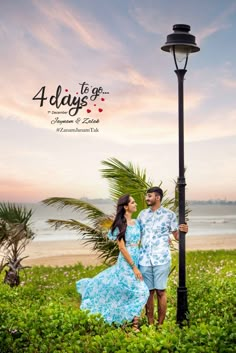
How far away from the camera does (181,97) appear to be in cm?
890

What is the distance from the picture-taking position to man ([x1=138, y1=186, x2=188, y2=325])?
8422 millimetres

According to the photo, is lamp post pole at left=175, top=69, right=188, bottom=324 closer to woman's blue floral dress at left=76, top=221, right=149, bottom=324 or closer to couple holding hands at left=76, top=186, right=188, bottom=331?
couple holding hands at left=76, top=186, right=188, bottom=331

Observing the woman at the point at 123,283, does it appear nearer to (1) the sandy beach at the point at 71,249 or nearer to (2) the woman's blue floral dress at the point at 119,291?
(2) the woman's blue floral dress at the point at 119,291

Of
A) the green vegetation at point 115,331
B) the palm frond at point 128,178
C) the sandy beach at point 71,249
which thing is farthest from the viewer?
the sandy beach at point 71,249

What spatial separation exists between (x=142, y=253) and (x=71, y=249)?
75.0 ft

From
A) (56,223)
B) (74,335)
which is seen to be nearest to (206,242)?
(56,223)

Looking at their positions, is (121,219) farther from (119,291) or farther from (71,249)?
(71,249)

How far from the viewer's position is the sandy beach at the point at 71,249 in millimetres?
25812

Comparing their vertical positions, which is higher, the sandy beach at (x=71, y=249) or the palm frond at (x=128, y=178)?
the palm frond at (x=128, y=178)

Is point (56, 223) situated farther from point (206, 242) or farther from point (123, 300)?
point (206, 242)

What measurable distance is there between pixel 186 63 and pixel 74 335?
3.91 m

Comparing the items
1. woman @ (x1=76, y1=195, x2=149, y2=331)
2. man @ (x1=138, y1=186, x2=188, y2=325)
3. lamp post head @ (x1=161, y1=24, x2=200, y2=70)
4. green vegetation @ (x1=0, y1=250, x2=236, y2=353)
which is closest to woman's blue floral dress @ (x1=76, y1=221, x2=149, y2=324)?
woman @ (x1=76, y1=195, x2=149, y2=331)

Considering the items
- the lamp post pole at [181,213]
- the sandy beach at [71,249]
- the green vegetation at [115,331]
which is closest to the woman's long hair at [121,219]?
the lamp post pole at [181,213]

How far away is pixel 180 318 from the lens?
28.9 feet
